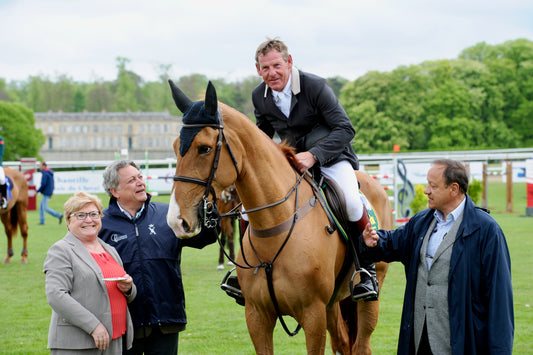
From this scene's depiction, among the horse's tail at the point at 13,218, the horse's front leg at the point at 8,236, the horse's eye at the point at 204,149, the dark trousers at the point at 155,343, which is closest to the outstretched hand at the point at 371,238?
the horse's eye at the point at 204,149

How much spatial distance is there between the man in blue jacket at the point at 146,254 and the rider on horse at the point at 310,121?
110cm

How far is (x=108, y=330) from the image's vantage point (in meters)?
3.37

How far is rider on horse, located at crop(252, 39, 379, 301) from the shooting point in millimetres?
4281

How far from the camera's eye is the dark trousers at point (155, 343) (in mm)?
3857

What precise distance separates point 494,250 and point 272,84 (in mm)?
1949

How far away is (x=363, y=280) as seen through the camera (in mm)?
4633

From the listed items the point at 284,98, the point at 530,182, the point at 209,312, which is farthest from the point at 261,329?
the point at 530,182

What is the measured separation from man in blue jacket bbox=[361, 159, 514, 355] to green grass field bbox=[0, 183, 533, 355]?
8.84ft

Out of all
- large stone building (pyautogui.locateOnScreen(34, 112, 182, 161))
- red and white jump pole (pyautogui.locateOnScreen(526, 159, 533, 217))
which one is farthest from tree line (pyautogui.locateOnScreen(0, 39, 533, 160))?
red and white jump pole (pyautogui.locateOnScreen(526, 159, 533, 217))

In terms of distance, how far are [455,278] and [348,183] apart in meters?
1.43

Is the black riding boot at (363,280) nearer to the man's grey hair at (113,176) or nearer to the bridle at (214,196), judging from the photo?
the bridle at (214,196)

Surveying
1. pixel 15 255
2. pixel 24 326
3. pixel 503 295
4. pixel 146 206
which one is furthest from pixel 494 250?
pixel 15 255

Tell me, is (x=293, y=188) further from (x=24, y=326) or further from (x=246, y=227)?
(x=24, y=326)

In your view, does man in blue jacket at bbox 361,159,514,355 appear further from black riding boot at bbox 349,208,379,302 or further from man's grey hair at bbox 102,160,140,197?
man's grey hair at bbox 102,160,140,197
